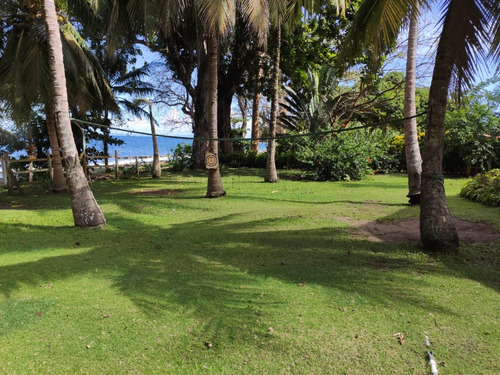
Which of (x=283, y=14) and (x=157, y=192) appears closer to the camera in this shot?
(x=283, y=14)

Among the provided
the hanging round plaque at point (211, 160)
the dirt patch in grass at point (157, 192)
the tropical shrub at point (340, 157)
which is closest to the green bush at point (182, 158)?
the tropical shrub at point (340, 157)

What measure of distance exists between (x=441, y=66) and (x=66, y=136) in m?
6.52

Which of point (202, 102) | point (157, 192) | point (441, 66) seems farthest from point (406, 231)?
point (202, 102)

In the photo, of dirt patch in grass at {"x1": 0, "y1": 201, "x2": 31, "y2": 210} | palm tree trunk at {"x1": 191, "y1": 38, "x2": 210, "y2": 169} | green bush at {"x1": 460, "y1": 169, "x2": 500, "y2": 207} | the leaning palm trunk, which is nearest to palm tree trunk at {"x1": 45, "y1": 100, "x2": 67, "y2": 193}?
dirt patch in grass at {"x1": 0, "y1": 201, "x2": 31, "y2": 210}

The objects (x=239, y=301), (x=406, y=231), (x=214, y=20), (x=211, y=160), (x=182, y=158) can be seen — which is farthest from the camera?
(x=182, y=158)

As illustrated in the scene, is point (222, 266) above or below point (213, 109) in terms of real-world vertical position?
below

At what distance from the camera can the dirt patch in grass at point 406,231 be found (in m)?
5.86

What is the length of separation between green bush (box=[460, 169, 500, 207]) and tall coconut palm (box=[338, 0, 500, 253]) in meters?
4.61

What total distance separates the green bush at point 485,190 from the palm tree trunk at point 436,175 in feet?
15.2

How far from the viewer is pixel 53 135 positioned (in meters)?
11.1

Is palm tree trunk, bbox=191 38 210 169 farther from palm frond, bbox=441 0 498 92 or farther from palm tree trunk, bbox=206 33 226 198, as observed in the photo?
palm frond, bbox=441 0 498 92

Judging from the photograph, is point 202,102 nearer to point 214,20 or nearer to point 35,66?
point 35,66

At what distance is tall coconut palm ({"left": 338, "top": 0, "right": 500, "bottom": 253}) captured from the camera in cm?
458

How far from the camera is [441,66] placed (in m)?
4.90
